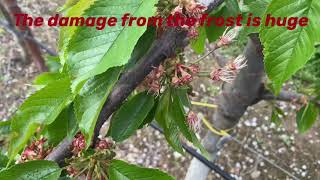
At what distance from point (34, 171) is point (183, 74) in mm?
219

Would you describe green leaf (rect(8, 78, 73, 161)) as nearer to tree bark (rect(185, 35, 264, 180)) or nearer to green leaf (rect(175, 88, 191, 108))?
green leaf (rect(175, 88, 191, 108))

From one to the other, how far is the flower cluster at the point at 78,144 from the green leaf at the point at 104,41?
0.49ft

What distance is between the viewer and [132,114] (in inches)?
22.9

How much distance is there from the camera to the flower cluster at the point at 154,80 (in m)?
0.51

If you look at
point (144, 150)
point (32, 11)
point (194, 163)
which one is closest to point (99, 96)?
point (194, 163)

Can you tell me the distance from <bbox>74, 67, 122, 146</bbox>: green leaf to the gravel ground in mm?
1718

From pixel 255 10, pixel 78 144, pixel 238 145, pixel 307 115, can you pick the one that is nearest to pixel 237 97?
pixel 307 115

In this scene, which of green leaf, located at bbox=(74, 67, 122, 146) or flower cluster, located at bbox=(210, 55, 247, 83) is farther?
flower cluster, located at bbox=(210, 55, 247, 83)

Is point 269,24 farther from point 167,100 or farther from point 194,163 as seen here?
point 194,163

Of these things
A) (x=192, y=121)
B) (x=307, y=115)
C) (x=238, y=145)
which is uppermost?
(x=192, y=121)

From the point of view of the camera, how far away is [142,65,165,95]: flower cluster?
0.51 metres

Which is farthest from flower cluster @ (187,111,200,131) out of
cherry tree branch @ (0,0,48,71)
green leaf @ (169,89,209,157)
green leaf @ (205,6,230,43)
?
cherry tree branch @ (0,0,48,71)

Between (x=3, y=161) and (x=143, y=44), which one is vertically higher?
(x=143, y=44)

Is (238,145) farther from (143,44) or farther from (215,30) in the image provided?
(143,44)
